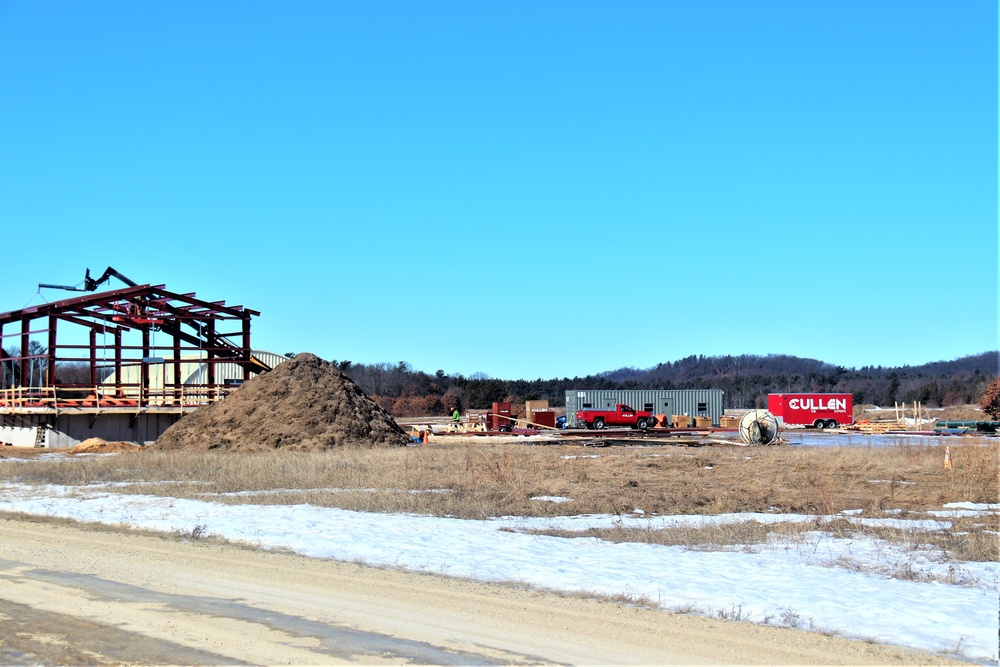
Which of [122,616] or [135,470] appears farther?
[135,470]

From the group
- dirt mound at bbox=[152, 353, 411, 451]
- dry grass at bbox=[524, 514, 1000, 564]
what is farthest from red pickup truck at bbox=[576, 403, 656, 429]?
dry grass at bbox=[524, 514, 1000, 564]

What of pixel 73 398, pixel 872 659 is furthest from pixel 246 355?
pixel 872 659

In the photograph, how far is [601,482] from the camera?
20672mm

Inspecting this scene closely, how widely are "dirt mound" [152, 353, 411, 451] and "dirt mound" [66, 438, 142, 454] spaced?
306cm

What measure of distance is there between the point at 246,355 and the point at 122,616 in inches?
1478

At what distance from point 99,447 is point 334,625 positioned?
102ft

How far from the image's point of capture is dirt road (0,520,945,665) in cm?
705

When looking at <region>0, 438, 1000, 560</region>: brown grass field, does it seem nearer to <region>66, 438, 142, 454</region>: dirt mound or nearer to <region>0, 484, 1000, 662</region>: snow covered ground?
<region>0, 484, 1000, 662</region>: snow covered ground

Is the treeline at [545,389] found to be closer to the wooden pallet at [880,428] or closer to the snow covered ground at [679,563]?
the wooden pallet at [880,428]

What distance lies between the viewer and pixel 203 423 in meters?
33.3

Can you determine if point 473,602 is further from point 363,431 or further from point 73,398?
point 73,398

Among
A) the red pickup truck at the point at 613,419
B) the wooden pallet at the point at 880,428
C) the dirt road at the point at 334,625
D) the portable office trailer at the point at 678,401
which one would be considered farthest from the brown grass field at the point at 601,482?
the portable office trailer at the point at 678,401

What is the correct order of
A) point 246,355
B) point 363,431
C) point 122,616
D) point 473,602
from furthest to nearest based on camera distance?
1. point 246,355
2. point 363,431
3. point 473,602
4. point 122,616

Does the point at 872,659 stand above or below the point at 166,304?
below
